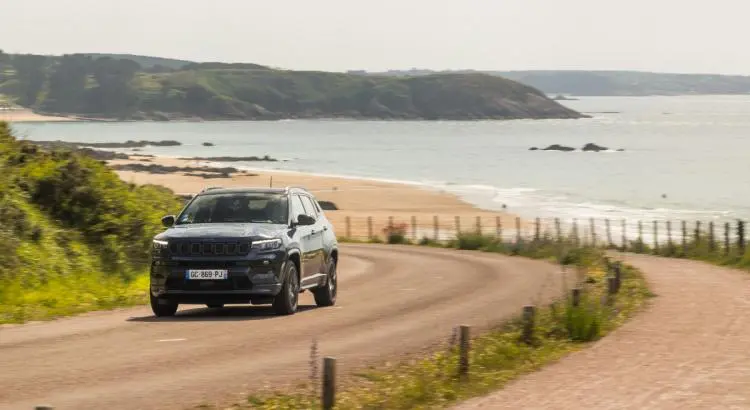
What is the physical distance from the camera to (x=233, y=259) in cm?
1859

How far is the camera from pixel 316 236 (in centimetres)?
2088

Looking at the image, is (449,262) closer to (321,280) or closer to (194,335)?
(321,280)

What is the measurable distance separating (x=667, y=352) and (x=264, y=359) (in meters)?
4.74

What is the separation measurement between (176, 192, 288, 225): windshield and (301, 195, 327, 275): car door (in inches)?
33.1

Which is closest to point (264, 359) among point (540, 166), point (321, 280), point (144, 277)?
A: point (321, 280)

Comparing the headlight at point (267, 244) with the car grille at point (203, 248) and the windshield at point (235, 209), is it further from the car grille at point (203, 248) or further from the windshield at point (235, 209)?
the windshield at point (235, 209)

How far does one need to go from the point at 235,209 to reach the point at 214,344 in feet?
14.4

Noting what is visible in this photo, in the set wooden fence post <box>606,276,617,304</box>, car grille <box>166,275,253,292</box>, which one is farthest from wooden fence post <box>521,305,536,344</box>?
wooden fence post <box>606,276,617,304</box>

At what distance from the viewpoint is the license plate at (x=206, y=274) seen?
60.7 ft

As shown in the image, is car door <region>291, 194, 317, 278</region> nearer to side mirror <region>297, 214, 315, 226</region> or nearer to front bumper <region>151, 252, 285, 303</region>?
side mirror <region>297, 214, 315, 226</region>

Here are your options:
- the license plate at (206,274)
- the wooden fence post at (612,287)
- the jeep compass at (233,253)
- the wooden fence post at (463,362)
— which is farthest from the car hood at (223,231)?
the wooden fence post at (612,287)

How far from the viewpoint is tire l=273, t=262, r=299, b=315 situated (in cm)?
1914

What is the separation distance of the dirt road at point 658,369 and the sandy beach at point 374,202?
36121 millimetres

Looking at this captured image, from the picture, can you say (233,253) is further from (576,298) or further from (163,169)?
(163,169)
